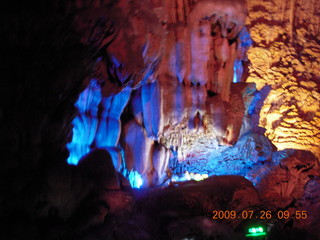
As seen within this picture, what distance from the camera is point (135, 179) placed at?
287 inches

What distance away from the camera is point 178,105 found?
291 inches

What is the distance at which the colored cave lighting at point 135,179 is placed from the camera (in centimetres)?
721

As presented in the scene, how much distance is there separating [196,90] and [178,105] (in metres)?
0.61

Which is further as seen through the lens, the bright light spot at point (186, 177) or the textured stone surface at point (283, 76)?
the textured stone surface at point (283, 76)

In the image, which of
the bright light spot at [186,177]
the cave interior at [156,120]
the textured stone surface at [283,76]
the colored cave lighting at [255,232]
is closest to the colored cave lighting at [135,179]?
the cave interior at [156,120]

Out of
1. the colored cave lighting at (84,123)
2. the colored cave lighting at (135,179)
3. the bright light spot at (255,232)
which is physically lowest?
the bright light spot at (255,232)

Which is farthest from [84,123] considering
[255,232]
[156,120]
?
[255,232]

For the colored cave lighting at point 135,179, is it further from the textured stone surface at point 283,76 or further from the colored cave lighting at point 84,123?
the textured stone surface at point 283,76

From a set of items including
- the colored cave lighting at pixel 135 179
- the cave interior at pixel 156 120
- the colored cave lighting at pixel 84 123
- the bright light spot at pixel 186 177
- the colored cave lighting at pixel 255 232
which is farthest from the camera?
the bright light spot at pixel 186 177

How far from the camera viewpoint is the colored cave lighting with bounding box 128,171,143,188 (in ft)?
23.7

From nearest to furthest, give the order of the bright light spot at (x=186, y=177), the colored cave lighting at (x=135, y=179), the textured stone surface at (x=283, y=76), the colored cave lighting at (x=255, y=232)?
the colored cave lighting at (x=255, y=232) → the colored cave lighting at (x=135, y=179) → the bright light spot at (x=186, y=177) → the textured stone surface at (x=283, y=76)

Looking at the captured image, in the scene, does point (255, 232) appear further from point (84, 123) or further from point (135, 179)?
point (84, 123)

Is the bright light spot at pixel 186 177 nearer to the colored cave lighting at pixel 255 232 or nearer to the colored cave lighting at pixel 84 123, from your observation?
the colored cave lighting at pixel 255 232

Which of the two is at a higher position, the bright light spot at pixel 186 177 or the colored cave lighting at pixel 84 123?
the colored cave lighting at pixel 84 123
